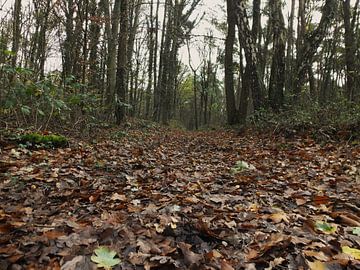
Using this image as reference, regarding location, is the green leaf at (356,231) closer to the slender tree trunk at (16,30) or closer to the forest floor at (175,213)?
the forest floor at (175,213)

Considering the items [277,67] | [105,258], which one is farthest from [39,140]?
[277,67]

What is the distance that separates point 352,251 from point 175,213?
4.23 feet

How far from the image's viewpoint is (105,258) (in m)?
1.80

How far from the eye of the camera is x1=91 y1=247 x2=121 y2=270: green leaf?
1746 mm

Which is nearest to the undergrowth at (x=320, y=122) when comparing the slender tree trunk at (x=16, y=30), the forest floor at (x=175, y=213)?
the forest floor at (x=175, y=213)

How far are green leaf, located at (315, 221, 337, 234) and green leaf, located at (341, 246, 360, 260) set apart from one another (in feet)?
0.91

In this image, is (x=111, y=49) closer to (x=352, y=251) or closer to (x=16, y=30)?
(x=16, y=30)

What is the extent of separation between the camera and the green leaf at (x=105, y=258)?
175cm

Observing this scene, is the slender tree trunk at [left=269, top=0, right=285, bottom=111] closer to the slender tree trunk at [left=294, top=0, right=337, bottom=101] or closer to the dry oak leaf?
the slender tree trunk at [left=294, top=0, right=337, bottom=101]

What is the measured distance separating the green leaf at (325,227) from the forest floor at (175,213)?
0.01 metres

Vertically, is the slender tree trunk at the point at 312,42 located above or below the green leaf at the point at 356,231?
above

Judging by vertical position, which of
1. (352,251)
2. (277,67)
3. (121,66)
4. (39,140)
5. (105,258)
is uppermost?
(277,67)

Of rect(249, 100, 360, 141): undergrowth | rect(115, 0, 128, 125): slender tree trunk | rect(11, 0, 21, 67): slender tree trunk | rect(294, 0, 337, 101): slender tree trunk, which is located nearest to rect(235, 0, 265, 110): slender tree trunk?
rect(294, 0, 337, 101): slender tree trunk

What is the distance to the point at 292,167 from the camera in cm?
454
